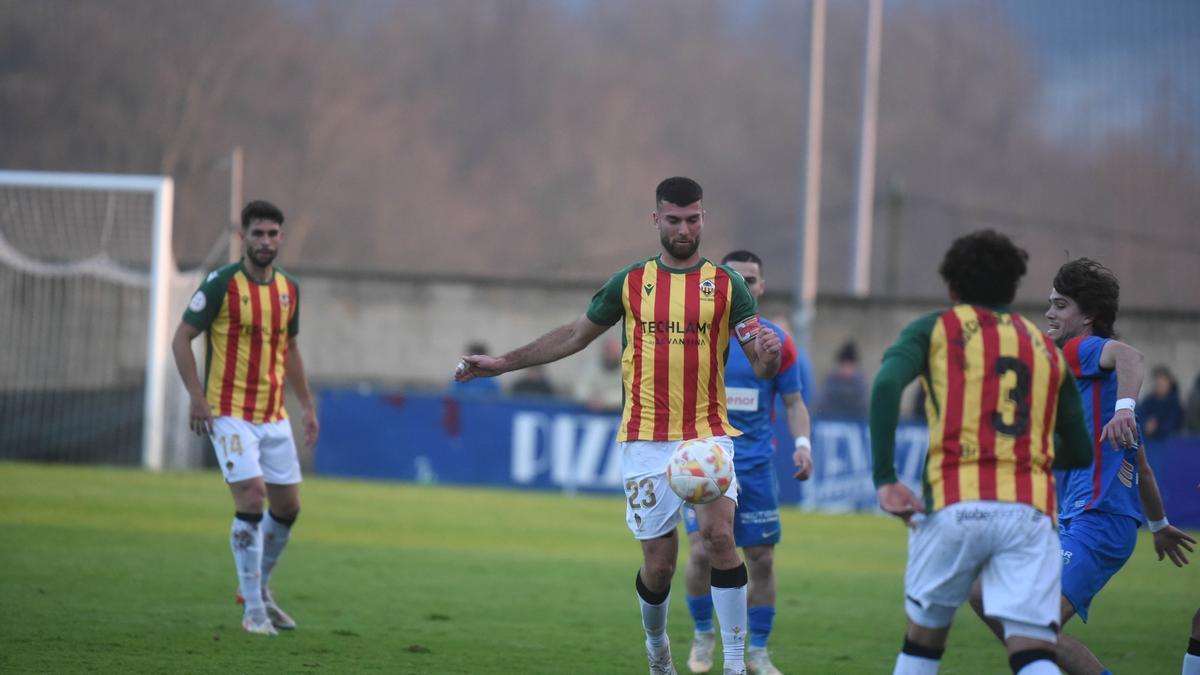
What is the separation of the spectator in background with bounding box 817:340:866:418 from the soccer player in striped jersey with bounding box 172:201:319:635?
1263cm

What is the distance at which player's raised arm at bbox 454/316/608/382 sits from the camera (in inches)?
279

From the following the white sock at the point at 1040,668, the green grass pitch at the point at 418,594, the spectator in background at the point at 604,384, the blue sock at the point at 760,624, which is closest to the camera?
the white sock at the point at 1040,668

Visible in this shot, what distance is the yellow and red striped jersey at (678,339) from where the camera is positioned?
22.9 feet

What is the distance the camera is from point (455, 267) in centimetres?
4647

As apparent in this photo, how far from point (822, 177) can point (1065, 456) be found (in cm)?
4886

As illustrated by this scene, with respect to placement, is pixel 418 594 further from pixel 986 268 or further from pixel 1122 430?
pixel 986 268

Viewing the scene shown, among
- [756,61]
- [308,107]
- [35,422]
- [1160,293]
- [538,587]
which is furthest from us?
[756,61]

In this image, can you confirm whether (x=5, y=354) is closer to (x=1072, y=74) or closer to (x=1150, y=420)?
(x=1150, y=420)

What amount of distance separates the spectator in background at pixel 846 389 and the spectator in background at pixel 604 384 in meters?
3.24

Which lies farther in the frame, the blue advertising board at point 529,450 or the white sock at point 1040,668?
the blue advertising board at point 529,450

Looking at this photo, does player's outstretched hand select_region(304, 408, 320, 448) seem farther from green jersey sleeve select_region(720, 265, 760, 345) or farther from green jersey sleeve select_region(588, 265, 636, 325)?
green jersey sleeve select_region(720, 265, 760, 345)

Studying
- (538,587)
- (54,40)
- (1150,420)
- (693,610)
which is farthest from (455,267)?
(693,610)

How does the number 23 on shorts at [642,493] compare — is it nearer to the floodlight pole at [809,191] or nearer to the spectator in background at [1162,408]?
the spectator in background at [1162,408]

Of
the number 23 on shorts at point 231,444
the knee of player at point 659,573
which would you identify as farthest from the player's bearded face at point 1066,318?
the number 23 on shorts at point 231,444
